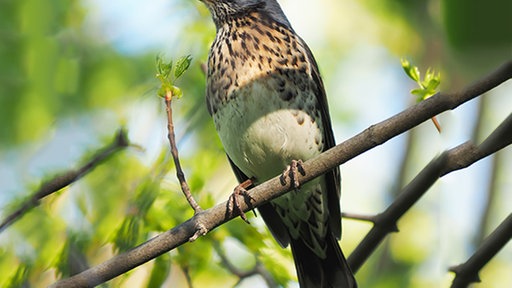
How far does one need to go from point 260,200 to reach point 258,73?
1219 millimetres

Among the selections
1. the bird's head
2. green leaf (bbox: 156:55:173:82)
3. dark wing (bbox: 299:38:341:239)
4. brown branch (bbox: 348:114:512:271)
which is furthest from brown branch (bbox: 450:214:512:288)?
the bird's head

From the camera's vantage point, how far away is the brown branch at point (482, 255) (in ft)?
4.38

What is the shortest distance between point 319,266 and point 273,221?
0.39m

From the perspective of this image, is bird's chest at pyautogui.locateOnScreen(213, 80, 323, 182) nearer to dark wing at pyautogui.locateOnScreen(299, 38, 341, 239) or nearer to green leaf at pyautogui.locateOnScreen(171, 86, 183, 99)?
dark wing at pyautogui.locateOnScreen(299, 38, 341, 239)

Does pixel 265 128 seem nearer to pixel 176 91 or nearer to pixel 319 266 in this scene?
pixel 319 266

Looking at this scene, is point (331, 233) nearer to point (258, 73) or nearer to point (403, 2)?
point (258, 73)

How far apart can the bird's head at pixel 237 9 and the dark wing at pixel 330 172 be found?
0.37 meters

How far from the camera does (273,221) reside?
13.1 feet

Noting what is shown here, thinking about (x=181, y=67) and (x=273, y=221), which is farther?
(x=273, y=221)

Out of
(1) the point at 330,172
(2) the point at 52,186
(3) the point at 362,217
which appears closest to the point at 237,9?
(1) the point at 330,172

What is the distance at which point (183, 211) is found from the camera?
310 cm

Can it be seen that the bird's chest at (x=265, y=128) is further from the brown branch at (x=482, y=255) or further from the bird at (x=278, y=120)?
the brown branch at (x=482, y=255)

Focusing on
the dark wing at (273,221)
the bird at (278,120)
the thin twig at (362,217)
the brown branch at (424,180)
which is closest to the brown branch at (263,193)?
the brown branch at (424,180)

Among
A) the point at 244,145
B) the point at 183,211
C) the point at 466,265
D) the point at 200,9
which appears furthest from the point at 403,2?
the point at 200,9
